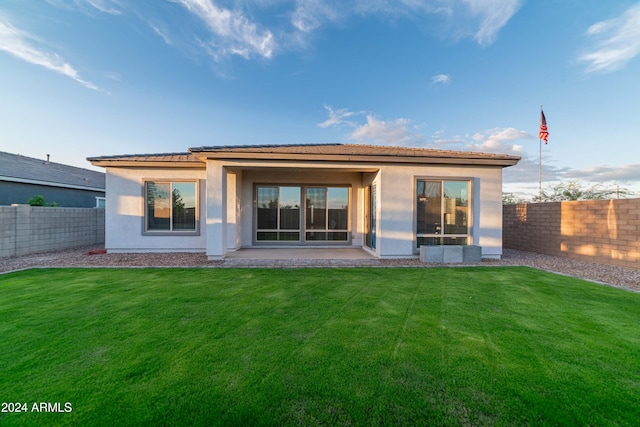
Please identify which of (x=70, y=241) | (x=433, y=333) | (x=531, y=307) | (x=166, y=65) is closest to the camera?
(x=433, y=333)

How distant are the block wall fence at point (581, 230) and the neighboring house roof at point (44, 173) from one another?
79.9 ft

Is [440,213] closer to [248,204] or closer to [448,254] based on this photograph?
[448,254]

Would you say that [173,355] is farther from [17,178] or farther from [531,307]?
[17,178]

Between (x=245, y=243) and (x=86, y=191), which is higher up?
(x=86, y=191)

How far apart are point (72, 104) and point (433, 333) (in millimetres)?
16251

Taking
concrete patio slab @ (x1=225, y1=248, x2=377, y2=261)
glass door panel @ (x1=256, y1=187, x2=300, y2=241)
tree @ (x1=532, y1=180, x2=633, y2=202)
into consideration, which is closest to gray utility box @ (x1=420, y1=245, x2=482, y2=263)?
concrete patio slab @ (x1=225, y1=248, x2=377, y2=261)

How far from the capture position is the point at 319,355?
2844 millimetres

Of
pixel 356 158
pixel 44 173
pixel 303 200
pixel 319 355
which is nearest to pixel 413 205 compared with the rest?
pixel 356 158

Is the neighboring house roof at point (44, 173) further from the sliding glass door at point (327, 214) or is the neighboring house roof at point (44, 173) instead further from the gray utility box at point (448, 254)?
the gray utility box at point (448, 254)

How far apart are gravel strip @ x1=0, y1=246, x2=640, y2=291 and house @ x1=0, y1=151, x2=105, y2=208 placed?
27.6 ft

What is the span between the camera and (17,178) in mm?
13688

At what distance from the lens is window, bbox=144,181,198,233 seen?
9586 millimetres

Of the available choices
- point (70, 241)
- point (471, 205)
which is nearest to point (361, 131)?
point (471, 205)

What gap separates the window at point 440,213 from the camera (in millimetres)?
8688
